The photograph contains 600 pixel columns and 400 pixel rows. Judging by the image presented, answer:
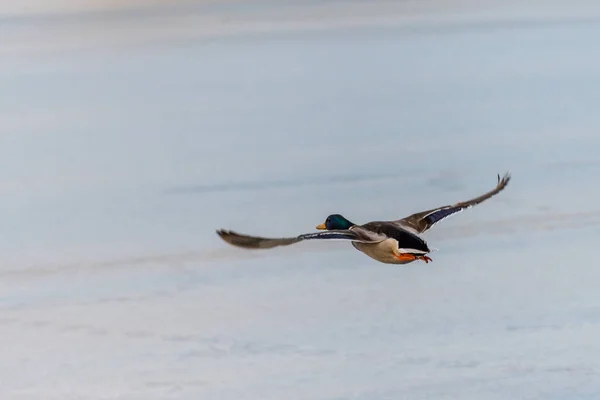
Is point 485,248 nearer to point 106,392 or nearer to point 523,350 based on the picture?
point 523,350

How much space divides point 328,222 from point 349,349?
1.98ft

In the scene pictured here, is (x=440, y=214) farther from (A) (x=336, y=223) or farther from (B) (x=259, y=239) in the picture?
(B) (x=259, y=239)

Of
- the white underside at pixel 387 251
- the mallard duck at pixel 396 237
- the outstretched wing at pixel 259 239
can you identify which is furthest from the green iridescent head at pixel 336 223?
the outstretched wing at pixel 259 239

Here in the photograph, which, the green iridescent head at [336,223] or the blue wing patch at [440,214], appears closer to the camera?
the blue wing patch at [440,214]

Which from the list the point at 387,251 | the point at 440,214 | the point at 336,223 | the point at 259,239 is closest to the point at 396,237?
the point at 387,251

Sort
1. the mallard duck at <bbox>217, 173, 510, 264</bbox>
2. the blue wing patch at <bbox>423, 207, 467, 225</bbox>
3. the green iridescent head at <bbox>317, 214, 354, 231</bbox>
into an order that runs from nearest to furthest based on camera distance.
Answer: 1. the mallard duck at <bbox>217, 173, 510, 264</bbox>
2. the blue wing patch at <bbox>423, 207, 467, 225</bbox>
3. the green iridescent head at <bbox>317, 214, 354, 231</bbox>

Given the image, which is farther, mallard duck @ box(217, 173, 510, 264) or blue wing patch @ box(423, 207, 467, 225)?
blue wing patch @ box(423, 207, 467, 225)

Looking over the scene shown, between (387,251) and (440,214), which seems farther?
(440,214)

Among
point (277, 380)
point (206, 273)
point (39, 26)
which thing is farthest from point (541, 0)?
point (277, 380)

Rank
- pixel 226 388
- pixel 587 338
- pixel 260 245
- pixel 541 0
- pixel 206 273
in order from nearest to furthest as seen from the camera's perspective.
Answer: pixel 260 245 → pixel 226 388 → pixel 587 338 → pixel 206 273 → pixel 541 0

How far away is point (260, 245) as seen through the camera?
13.3 feet

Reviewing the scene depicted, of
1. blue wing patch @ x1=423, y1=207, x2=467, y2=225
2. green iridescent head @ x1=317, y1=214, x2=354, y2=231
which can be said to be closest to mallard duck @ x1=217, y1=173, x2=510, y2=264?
blue wing patch @ x1=423, y1=207, x2=467, y2=225

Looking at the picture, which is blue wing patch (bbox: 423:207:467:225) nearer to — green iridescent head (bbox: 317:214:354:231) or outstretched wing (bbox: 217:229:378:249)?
green iridescent head (bbox: 317:214:354:231)

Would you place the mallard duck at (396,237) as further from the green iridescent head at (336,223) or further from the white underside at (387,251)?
the green iridescent head at (336,223)
